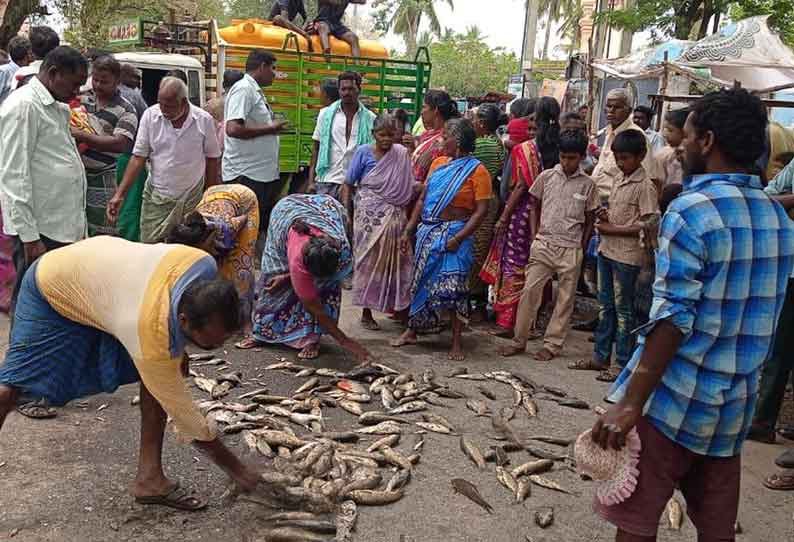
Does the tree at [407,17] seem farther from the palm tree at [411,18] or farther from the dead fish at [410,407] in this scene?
the dead fish at [410,407]

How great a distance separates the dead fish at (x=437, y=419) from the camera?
4.76 metres

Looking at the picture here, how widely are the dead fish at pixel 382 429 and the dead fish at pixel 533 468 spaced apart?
0.79 m

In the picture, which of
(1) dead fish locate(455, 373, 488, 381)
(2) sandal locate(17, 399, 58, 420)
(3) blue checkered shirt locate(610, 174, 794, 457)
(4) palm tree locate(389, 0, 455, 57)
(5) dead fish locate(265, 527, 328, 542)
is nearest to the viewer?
(3) blue checkered shirt locate(610, 174, 794, 457)

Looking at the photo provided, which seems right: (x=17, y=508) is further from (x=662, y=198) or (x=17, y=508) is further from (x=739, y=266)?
(x=662, y=198)

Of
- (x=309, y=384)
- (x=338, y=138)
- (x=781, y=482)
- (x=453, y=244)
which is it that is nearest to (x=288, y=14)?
(x=338, y=138)

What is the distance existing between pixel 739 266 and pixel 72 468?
3.26m

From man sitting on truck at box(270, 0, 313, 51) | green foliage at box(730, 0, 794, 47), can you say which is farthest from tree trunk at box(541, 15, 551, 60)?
man sitting on truck at box(270, 0, 313, 51)

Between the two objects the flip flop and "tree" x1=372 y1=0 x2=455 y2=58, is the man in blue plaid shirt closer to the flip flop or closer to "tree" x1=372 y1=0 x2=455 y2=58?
the flip flop

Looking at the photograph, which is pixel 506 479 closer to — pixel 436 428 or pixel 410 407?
pixel 436 428

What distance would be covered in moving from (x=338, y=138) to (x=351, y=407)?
3.59 metres

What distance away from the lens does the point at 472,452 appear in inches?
171

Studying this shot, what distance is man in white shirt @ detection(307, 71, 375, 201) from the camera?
7648mm

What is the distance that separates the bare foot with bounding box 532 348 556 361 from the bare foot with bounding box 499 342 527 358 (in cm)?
13

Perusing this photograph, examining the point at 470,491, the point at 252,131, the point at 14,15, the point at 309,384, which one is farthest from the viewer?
the point at 14,15
